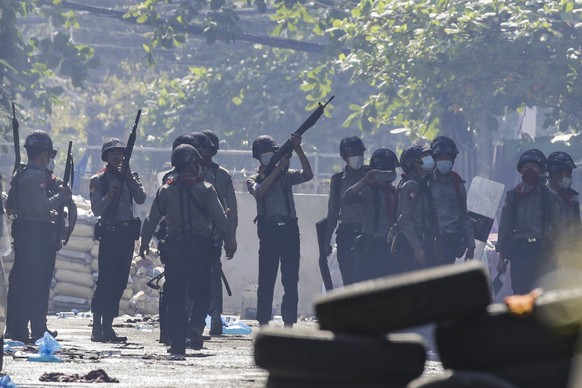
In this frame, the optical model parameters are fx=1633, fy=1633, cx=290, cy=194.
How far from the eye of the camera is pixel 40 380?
1034 cm

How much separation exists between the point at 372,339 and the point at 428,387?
24 cm

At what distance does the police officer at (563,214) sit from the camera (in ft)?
49.4

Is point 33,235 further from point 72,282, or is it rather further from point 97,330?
point 72,282

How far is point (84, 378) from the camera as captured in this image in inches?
419

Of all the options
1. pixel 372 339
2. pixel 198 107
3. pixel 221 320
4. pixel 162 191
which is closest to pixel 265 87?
pixel 198 107

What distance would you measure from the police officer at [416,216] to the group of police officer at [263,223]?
0.04ft

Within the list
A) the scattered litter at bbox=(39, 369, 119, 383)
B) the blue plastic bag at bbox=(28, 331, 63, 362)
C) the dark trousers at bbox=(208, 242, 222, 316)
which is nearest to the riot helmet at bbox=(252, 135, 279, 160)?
the dark trousers at bbox=(208, 242, 222, 316)

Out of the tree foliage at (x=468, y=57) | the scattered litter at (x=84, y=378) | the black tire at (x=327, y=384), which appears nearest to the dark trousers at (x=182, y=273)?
the scattered litter at (x=84, y=378)

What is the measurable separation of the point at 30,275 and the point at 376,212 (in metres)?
3.53

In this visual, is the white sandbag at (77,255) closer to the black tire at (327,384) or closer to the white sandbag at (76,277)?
the white sandbag at (76,277)

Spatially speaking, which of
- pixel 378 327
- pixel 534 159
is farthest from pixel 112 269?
pixel 378 327

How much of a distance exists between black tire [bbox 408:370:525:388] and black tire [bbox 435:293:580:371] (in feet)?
0.20

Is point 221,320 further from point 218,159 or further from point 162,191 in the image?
point 218,159

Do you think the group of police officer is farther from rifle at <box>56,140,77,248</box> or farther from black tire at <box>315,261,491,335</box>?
black tire at <box>315,261,491,335</box>
